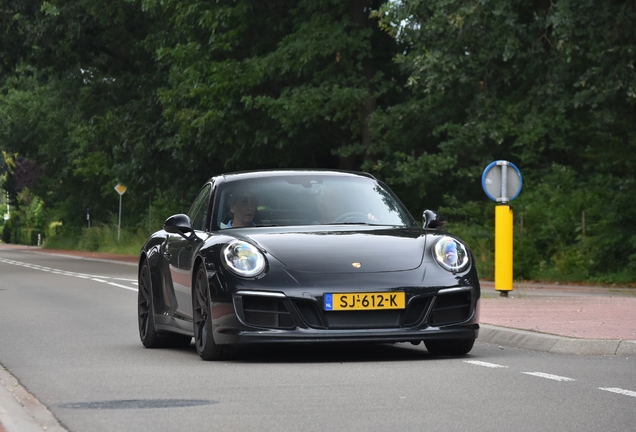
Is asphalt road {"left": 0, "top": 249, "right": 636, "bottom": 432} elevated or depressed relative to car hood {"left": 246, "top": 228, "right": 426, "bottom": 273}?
depressed

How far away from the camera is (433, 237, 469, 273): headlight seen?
32.9 feet

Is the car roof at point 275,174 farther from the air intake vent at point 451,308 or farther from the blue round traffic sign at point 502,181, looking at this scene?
the blue round traffic sign at point 502,181

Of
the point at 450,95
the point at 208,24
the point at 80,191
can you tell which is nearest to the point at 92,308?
the point at 450,95

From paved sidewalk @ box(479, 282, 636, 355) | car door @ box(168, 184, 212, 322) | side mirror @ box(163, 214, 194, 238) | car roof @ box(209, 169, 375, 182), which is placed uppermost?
car roof @ box(209, 169, 375, 182)

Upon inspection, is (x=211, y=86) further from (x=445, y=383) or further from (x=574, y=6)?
(x=445, y=383)

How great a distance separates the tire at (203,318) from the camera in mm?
10000

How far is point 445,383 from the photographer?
862 cm

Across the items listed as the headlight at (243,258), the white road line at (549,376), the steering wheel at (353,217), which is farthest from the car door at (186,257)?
the white road line at (549,376)

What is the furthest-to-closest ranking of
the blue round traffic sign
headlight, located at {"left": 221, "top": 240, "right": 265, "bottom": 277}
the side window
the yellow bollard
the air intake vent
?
the blue round traffic sign, the yellow bollard, the side window, the air intake vent, headlight, located at {"left": 221, "top": 240, "right": 265, "bottom": 277}

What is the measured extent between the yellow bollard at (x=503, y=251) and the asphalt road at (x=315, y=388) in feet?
22.0

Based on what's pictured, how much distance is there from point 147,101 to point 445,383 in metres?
33.3

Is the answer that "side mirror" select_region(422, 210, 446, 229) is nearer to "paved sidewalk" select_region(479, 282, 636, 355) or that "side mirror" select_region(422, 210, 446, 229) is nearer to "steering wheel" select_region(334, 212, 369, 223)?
"steering wheel" select_region(334, 212, 369, 223)

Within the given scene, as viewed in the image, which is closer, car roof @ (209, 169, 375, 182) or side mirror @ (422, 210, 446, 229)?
side mirror @ (422, 210, 446, 229)

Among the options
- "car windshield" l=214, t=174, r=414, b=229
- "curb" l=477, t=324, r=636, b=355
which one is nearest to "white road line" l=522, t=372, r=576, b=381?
"curb" l=477, t=324, r=636, b=355
